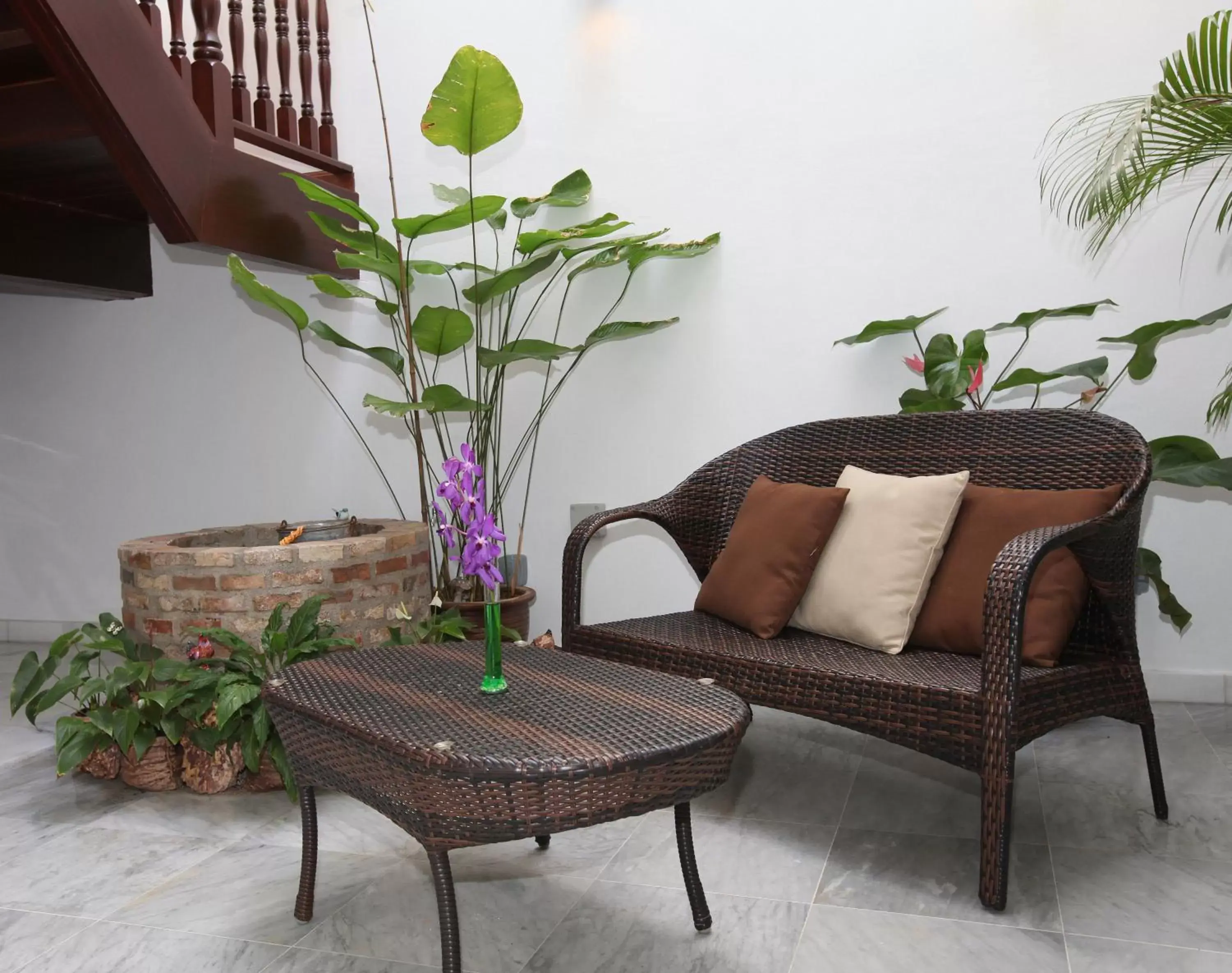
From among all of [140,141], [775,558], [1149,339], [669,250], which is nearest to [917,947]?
[775,558]

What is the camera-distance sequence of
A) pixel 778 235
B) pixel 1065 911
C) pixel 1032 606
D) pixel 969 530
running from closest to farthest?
pixel 1065 911
pixel 1032 606
pixel 969 530
pixel 778 235

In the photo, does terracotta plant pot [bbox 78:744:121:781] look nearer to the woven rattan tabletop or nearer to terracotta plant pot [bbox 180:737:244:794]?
terracotta plant pot [bbox 180:737:244:794]

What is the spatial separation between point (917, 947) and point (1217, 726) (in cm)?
162

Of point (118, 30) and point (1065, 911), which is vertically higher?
point (118, 30)

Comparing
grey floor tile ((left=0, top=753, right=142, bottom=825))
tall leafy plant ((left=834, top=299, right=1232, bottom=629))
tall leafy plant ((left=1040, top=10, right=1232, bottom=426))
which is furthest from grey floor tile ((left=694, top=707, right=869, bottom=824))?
grey floor tile ((left=0, top=753, right=142, bottom=825))

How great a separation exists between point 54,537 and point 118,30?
2.79m

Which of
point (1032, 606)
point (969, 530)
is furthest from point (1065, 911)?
point (969, 530)

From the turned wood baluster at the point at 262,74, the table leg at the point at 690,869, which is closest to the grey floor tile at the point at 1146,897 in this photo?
the table leg at the point at 690,869

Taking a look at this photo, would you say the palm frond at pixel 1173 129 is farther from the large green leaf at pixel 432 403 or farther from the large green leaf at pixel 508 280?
the large green leaf at pixel 432 403

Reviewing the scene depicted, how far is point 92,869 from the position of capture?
205cm

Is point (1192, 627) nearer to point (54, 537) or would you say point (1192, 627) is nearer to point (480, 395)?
point (480, 395)

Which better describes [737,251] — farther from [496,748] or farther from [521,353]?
[496,748]

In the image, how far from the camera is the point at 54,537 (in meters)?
4.62

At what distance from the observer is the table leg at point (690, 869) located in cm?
173
